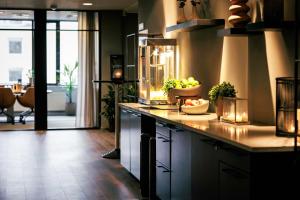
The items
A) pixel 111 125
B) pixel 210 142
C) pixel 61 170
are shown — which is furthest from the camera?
pixel 111 125

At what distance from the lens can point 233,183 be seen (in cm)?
335

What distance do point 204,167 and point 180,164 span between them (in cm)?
60

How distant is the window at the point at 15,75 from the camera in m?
14.3

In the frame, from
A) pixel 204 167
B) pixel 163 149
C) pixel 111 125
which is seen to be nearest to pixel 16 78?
pixel 111 125

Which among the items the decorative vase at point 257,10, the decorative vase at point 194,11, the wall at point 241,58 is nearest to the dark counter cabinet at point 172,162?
the wall at point 241,58

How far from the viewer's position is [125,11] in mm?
11961

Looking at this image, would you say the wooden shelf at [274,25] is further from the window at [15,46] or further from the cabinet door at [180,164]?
the window at [15,46]

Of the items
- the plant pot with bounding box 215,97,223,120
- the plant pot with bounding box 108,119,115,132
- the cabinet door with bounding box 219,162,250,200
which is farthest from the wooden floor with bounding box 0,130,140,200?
the cabinet door with bounding box 219,162,250,200

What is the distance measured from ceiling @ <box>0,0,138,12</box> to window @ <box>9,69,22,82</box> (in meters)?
3.16

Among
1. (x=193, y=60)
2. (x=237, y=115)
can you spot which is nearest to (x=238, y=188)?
(x=237, y=115)

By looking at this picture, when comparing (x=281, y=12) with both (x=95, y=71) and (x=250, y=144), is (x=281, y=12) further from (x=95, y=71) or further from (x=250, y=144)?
(x=95, y=71)

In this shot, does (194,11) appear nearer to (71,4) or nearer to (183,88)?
(183,88)

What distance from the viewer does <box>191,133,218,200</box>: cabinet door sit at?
146 inches

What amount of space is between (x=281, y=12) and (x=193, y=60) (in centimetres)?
225
